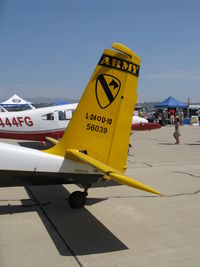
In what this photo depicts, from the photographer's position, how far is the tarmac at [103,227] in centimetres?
369

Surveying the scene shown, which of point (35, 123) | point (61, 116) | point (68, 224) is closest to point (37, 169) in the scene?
point (68, 224)

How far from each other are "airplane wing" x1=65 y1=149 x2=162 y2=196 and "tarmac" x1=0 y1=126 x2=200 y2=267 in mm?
864

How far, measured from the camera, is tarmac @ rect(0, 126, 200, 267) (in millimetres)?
3693

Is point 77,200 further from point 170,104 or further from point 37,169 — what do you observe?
point 170,104

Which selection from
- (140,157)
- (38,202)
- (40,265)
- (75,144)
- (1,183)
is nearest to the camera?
(40,265)

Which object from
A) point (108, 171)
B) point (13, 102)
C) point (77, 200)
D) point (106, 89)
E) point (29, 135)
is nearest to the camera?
point (108, 171)

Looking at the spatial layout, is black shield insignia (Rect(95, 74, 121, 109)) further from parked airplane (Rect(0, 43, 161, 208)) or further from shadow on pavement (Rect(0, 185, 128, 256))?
shadow on pavement (Rect(0, 185, 128, 256))

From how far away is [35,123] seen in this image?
12.4 meters

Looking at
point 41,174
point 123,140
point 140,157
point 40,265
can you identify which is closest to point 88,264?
point 40,265

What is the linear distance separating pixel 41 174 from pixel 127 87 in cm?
197

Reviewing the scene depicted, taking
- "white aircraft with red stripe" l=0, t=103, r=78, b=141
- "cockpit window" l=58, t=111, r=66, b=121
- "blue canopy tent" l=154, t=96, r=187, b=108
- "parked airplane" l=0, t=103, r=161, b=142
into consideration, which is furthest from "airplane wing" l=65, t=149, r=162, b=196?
"blue canopy tent" l=154, t=96, r=187, b=108

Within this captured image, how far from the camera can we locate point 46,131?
1255 centimetres

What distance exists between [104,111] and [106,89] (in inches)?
14.1

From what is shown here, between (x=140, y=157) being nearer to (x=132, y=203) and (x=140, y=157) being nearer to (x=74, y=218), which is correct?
(x=132, y=203)
